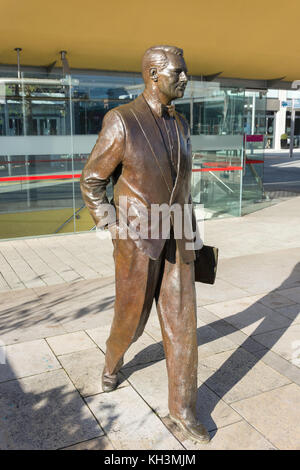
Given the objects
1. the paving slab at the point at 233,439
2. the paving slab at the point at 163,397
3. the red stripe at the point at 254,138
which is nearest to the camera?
the paving slab at the point at 233,439

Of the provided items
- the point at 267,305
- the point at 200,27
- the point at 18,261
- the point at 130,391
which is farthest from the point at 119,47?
the point at 130,391

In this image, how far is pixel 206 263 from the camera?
129 inches

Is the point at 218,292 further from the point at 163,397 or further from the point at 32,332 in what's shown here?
the point at 163,397

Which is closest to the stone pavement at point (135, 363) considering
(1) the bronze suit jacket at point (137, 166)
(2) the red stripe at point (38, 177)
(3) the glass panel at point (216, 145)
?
(1) the bronze suit jacket at point (137, 166)

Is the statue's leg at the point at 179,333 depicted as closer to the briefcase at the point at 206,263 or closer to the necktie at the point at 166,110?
the briefcase at the point at 206,263

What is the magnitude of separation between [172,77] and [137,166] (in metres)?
0.57

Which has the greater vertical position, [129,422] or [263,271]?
[263,271]

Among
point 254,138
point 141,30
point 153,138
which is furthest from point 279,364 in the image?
point 254,138

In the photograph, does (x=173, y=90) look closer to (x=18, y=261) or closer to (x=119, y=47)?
(x=18, y=261)

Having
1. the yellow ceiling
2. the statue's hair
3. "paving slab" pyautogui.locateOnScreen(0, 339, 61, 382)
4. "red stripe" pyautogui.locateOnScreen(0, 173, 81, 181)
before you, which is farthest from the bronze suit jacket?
"red stripe" pyautogui.locateOnScreen(0, 173, 81, 181)

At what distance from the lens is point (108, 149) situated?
2.79 m

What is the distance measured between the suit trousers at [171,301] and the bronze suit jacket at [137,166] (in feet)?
0.35

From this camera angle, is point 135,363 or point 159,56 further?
point 135,363

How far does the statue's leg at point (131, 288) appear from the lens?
294 cm
